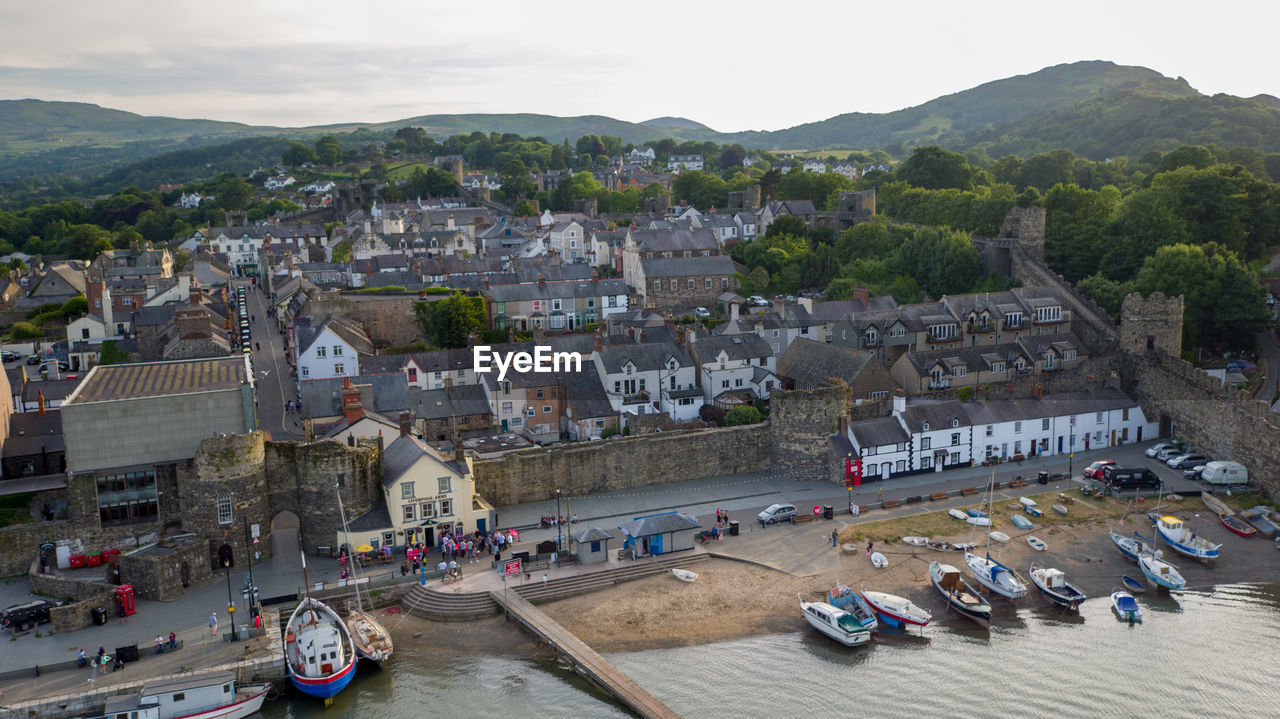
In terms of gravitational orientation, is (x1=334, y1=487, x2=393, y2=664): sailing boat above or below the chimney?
below

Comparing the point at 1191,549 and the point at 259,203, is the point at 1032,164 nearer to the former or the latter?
the point at 1191,549

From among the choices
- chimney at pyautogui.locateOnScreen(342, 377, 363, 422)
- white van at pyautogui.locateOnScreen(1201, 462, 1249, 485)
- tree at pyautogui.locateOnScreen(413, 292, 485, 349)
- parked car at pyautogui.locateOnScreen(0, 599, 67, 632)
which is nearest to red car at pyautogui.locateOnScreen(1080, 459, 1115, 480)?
white van at pyautogui.locateOnScreen(1201, 462, 1249, 485)

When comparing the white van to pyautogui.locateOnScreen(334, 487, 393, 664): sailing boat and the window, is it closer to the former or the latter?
pyautogui.locateOnScreen(334, 487, 393, 664): sailing boat

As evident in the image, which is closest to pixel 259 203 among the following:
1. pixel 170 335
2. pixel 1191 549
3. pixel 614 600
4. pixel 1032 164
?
pixel 170 335

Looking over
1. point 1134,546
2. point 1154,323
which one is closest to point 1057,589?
point 1134,546

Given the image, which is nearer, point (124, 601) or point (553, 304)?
point (124, 601)

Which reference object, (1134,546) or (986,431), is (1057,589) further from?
(986,431)
